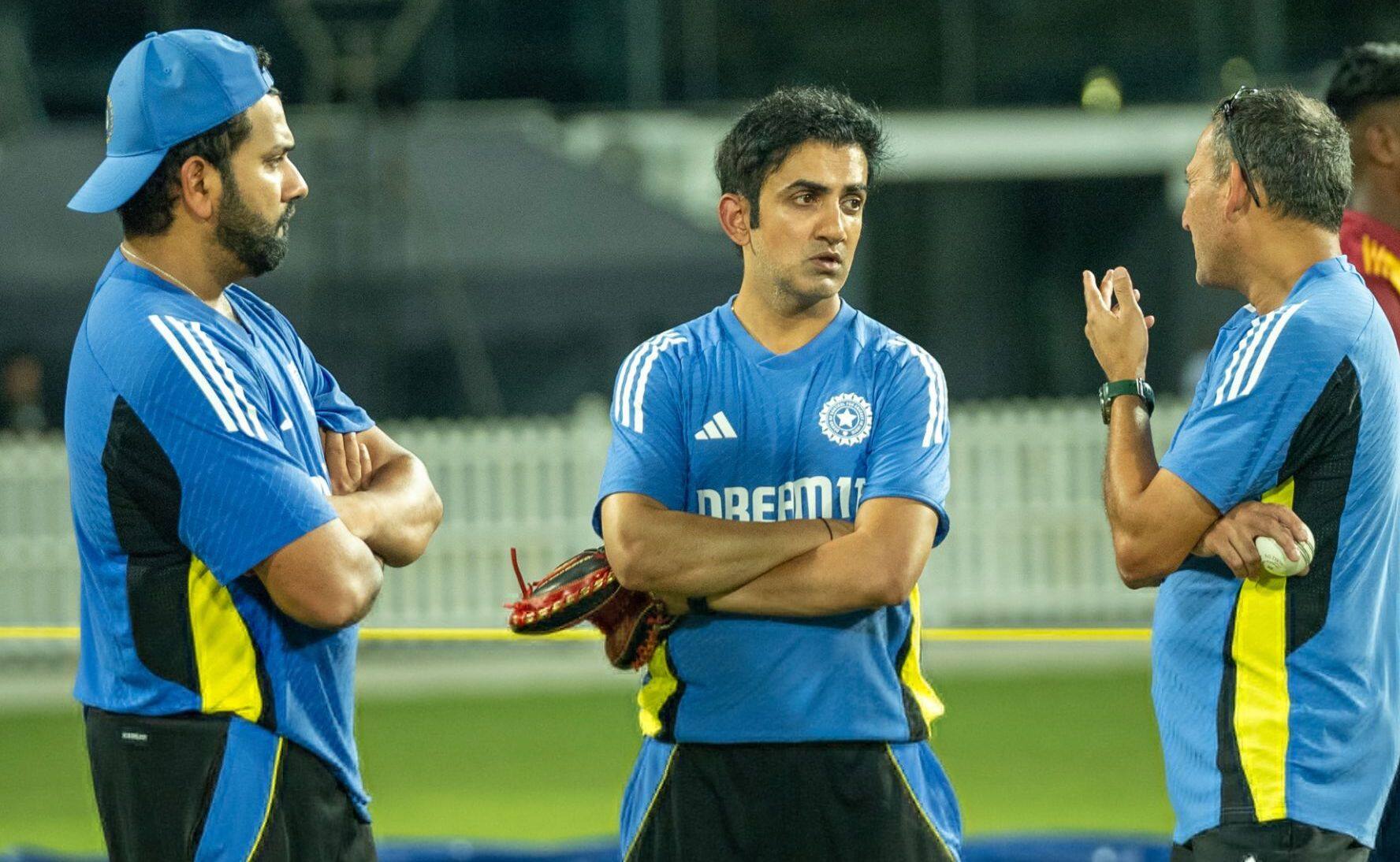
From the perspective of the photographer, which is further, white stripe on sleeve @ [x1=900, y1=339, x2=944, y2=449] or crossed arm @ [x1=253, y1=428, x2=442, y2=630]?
white stripe on sleeve @ [x1=900, y1=339, x2=944, y2=449]

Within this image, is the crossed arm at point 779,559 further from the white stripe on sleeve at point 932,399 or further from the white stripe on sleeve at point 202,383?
the white stripe on sleeve at point 202,383

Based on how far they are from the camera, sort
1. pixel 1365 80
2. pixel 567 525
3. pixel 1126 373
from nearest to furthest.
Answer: pixel 1126 373
pixel 1365 80
pixel 567 525

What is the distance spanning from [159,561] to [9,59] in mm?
16050

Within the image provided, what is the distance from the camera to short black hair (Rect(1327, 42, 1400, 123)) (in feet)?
12.9

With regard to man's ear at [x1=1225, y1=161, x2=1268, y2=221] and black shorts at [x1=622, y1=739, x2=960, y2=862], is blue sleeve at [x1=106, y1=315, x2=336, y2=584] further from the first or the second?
man's ear at [x1=1225, y1=161, x2=1268, y2=221]

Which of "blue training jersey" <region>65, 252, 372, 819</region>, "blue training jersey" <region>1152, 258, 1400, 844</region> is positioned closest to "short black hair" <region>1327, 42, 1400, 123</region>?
"blue training jersey" <region>1152, 258, 1400, 844</region>

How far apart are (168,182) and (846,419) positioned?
132 cm

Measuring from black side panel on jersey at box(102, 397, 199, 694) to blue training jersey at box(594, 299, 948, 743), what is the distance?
0.85 metres

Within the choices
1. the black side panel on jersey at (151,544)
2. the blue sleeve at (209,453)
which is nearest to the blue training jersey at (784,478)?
the blue sleeve at (209,453)

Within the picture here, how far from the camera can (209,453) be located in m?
2.80

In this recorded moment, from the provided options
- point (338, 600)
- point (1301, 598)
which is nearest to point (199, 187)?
point (338, 600)

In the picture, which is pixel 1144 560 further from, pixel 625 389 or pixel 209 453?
pixel 209 453

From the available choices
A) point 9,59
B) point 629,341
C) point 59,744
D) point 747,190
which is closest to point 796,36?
point 629,341

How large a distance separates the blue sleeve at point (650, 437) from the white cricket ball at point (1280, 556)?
1085 millimetres
